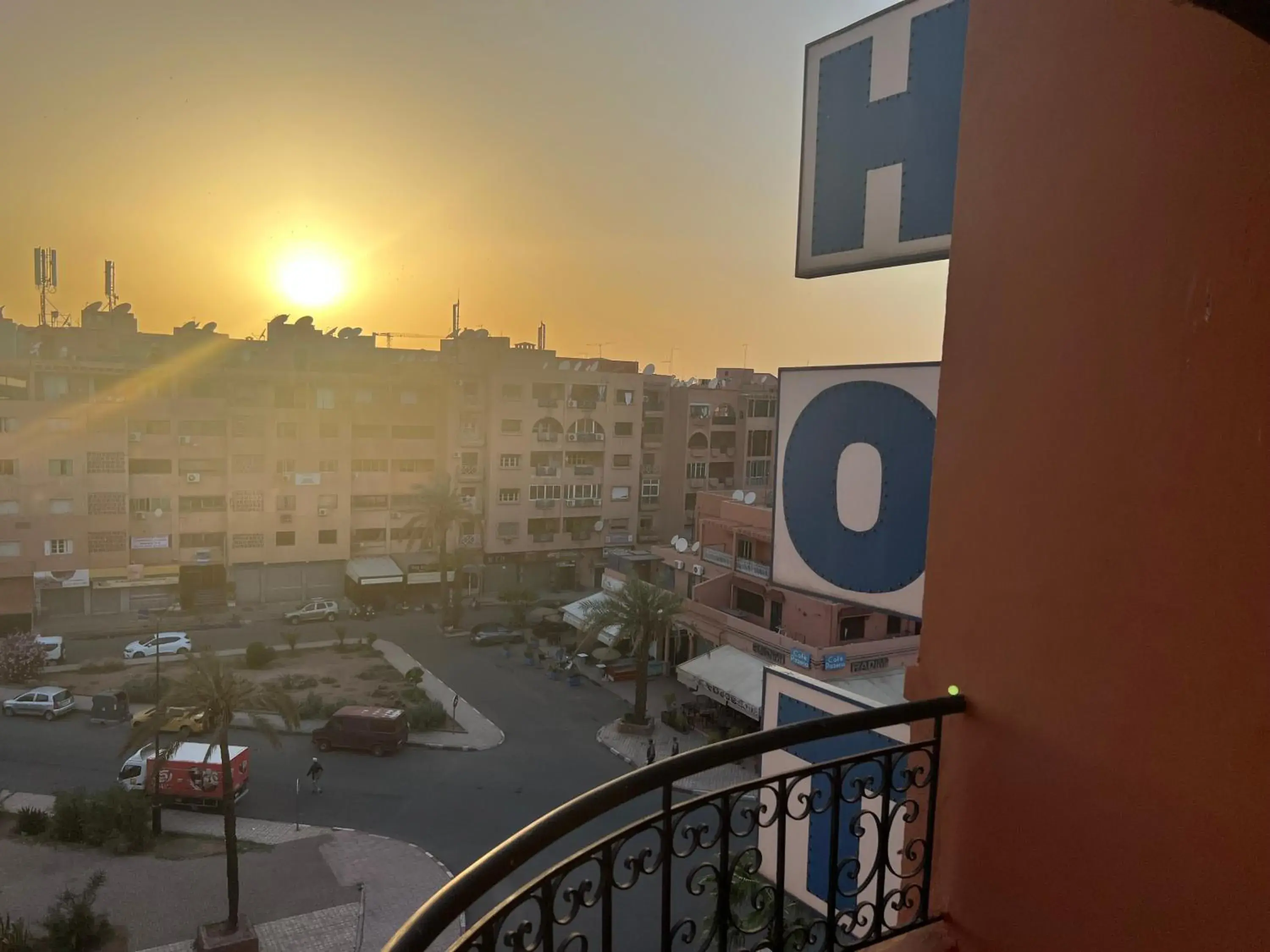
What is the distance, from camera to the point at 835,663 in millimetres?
17594

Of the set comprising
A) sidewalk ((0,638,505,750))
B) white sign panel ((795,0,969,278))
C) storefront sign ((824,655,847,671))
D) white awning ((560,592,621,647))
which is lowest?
sidewalk ((0,638,505,750))

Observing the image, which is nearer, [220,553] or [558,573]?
[220,553]

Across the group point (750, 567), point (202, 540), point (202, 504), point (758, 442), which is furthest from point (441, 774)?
point (758, 442)

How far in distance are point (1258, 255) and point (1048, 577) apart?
101 centimetres

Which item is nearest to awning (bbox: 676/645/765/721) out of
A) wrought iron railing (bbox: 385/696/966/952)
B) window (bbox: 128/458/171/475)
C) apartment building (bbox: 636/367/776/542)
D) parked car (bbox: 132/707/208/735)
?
parked car (bbox: 132/707/208/735)

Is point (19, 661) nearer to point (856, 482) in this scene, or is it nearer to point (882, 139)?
point (856, 482)

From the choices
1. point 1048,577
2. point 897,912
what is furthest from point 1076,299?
point 897,912

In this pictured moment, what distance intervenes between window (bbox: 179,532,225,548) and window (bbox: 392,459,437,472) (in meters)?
6.89

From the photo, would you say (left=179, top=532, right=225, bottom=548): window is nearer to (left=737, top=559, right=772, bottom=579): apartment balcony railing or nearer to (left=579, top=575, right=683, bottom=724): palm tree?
(left=579, top=575, right=683, bottom=724): palm tree

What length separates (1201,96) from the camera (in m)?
2.11

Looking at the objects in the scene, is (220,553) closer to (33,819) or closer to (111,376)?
(111,376)

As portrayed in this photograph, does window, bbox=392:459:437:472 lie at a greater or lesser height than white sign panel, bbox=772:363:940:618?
lesser

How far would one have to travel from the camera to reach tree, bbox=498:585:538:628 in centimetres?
2973

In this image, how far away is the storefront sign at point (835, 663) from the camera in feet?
57.2
